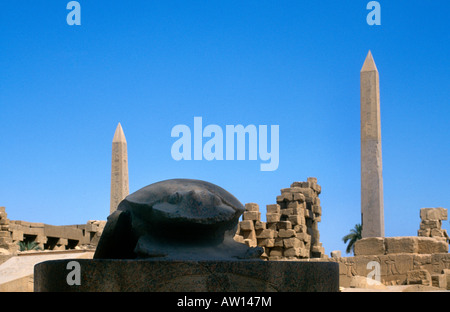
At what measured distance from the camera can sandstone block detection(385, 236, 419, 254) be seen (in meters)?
12.9

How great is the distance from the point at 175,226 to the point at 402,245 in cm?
973

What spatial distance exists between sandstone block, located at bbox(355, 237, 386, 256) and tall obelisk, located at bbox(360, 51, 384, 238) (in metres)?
8.35

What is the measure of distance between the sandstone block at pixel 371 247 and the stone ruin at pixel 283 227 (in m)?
4.93

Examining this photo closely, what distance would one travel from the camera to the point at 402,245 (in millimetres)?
13000

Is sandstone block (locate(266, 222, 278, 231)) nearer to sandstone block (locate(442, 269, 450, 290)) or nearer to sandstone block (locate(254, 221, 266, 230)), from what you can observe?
sandstone block (locate(254, 221, 266, 230))

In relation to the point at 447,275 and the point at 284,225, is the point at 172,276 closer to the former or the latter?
the point at 447,275

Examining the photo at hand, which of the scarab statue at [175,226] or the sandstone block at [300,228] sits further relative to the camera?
the sandstone block at [300,228]

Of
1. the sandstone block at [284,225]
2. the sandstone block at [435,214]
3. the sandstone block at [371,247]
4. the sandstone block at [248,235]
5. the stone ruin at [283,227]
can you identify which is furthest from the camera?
the sandstone block at [284,225]

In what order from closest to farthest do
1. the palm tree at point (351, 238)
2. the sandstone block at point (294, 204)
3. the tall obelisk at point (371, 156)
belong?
the sandstone block at point (294, 204) < the tall obelisk at point (371, 156) < the palm tree at point (351, 238)

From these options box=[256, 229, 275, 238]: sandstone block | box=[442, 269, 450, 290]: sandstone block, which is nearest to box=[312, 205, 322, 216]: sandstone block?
box=[256, 229, 275, 238]: sandstone block

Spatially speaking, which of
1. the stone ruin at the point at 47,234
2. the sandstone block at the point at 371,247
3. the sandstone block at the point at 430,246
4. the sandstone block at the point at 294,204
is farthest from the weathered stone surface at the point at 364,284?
the stone ruin at the point at 47,234

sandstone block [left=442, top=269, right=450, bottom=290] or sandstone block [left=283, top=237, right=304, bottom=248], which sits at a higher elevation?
sandstone block [left=283, top=237, right=304, bottom=248]

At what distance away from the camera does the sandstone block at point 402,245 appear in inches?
508

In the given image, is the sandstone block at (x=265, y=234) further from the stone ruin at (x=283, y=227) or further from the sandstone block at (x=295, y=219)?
the sandstone block at (x=295, y=219)
